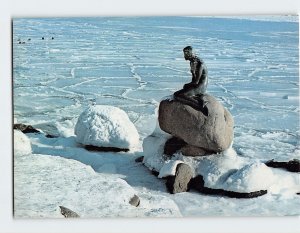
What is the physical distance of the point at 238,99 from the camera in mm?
7039

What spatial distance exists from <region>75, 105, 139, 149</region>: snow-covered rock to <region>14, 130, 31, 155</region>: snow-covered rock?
565mm

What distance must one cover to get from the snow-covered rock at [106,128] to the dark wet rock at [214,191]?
75cm

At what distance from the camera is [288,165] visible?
690cm

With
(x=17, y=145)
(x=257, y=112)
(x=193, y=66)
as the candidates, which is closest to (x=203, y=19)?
(x=193, y=66)

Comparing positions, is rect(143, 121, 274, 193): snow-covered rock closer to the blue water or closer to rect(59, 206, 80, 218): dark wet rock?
the blue water

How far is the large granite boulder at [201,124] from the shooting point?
6785 millimetres

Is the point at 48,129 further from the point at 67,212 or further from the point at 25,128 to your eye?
the point at 67,212

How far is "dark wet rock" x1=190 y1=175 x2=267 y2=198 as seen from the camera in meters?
6.70

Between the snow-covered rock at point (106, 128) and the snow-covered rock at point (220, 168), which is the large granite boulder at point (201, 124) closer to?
the snow-covered rock at point (220, 168)

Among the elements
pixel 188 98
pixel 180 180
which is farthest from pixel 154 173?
pixel 188 98

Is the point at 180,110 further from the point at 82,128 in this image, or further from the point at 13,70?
the point at 13,70

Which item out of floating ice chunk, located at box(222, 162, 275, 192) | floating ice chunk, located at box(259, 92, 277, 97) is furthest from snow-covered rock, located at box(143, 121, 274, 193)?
floating ice chunk, located at box(259, 92, 277, 97)

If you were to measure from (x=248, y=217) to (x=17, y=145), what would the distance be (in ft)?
6.76

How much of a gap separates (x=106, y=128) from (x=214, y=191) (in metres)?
1.26
